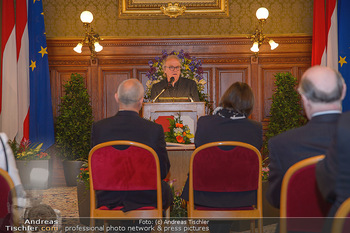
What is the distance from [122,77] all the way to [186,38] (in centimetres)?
129

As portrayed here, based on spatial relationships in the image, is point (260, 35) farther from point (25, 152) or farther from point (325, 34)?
point (25, 152)

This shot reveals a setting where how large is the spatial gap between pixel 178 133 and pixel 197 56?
135 inches

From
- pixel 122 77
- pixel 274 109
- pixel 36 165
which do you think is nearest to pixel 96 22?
pixel 122 77

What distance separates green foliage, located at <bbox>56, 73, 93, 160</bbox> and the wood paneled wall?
759 millimetres

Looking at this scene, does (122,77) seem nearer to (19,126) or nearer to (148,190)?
(19,126)

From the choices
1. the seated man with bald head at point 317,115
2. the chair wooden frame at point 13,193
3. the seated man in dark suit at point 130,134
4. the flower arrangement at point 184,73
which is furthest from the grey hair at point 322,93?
the flower arrangement at point 184,73

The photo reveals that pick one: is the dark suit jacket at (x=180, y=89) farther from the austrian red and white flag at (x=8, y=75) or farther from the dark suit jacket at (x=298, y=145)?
the dark suit jacket at (x=298, y=145)

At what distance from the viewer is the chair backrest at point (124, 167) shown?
2.26m

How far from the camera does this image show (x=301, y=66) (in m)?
6.82

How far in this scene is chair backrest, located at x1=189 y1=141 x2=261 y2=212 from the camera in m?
2.32

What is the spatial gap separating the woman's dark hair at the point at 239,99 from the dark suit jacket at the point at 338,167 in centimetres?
128

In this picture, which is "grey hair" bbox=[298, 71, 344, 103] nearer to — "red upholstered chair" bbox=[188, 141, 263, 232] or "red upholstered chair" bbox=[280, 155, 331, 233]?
"red upholstered chair" bbox=[280, 155, 331, 233]

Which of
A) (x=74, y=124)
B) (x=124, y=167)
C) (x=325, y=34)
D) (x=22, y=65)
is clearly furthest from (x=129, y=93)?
(x=325, y=34)

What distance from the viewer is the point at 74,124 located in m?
5.94
